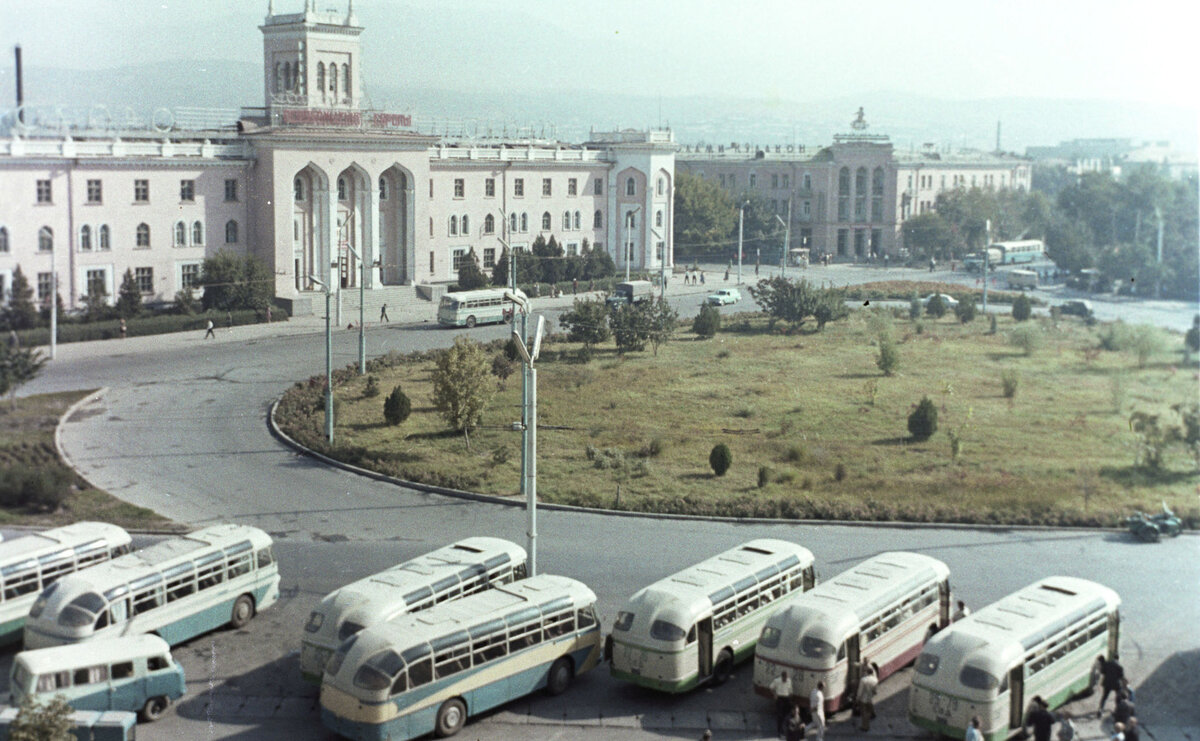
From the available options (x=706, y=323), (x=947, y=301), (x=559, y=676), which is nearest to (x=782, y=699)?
(x=559, y=676)

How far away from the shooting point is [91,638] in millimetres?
12594

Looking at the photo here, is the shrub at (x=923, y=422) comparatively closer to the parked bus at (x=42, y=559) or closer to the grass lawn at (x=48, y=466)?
the grass lawn at (x=48, y=466)

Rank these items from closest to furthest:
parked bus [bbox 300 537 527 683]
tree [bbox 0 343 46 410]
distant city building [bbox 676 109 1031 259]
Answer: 1. parked bus [bbox 300 537 527 683]
2. tree [bbox 0 343 46 410]
3. distant city building [bbox 676 109 1031 259]

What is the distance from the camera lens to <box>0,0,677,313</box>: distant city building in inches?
933

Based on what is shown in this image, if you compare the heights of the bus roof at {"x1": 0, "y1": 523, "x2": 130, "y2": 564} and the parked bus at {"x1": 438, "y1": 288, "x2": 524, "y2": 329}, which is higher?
the parked bus at {"x1": 438, "y1": 288, "x2": 524, "y2": 329}

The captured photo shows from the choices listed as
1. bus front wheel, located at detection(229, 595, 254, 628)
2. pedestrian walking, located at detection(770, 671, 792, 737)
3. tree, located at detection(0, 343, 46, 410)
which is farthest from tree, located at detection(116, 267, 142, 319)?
pedestrian walking, located at detection(770, 671, 792, 737)

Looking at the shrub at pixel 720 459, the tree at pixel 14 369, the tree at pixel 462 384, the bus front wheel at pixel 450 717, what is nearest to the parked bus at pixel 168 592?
the bus front wheel at pixel 450 717

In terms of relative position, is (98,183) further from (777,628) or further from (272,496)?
(777,628)

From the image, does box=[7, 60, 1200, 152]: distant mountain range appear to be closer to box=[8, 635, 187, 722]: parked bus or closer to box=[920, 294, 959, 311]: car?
box=[920, 294, 959, 311]: car

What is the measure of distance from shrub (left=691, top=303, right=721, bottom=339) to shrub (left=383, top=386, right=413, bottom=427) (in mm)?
11376

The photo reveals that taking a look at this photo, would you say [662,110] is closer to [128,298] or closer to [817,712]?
[128,298]

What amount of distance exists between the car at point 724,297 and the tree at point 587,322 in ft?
23.8

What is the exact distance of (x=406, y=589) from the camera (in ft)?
Answer: 43.2

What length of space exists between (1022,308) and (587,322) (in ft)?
39.0
